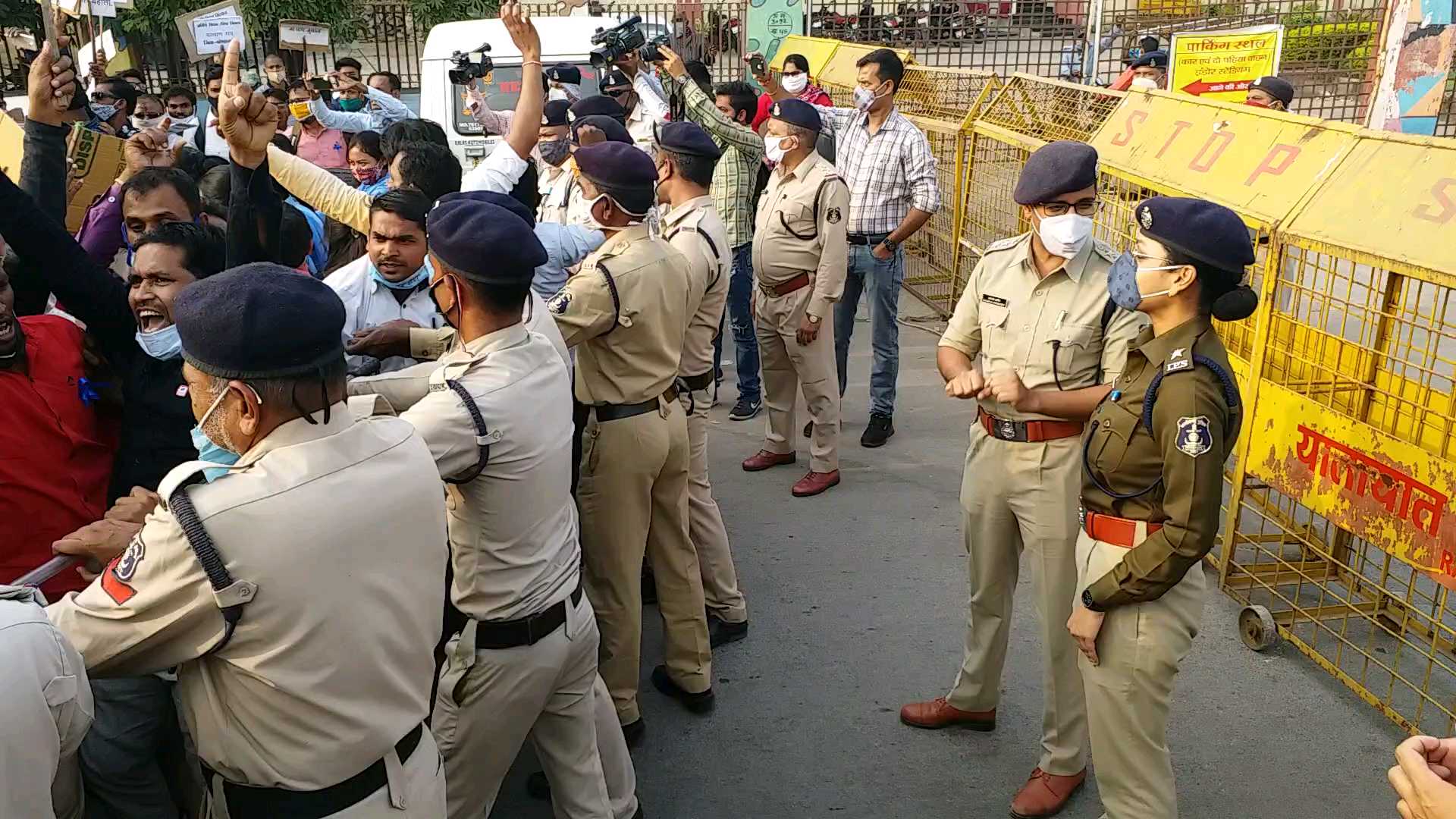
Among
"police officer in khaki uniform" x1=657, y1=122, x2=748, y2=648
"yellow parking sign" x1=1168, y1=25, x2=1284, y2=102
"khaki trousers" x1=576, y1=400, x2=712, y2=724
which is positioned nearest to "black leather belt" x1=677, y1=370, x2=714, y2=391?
"police officer in khaki uniform" x1=657, y1=122, x2=748, y2=648

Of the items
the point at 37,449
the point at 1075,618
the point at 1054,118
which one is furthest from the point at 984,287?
the point at 1054,118

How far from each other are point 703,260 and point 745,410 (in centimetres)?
275

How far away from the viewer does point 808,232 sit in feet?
18.2

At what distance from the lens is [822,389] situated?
5.65 meters

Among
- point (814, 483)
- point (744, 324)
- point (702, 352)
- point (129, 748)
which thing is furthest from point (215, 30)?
point (129, 748)

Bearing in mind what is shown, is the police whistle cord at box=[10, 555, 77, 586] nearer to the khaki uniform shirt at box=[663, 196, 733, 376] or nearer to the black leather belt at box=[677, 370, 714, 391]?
the khaki uniform shirt at box=[663, 196, 733, 376]

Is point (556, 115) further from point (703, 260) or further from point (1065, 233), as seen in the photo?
point (1065, 233)

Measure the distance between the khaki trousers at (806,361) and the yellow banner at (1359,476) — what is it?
2105 mm

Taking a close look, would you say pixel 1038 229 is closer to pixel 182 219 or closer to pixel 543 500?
pixel 543 500

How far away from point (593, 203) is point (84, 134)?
6.85 ft

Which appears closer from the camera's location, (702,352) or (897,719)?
(897,719)

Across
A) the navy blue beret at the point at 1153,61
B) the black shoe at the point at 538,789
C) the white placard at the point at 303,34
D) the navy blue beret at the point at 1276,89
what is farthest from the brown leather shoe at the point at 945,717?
the white placard at the point at 303,34

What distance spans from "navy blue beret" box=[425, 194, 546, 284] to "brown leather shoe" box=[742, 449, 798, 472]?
3460 millimetres

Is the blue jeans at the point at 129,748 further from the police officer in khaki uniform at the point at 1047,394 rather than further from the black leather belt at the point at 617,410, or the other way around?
the police officer in khaki uniform at the point at 1047,394
